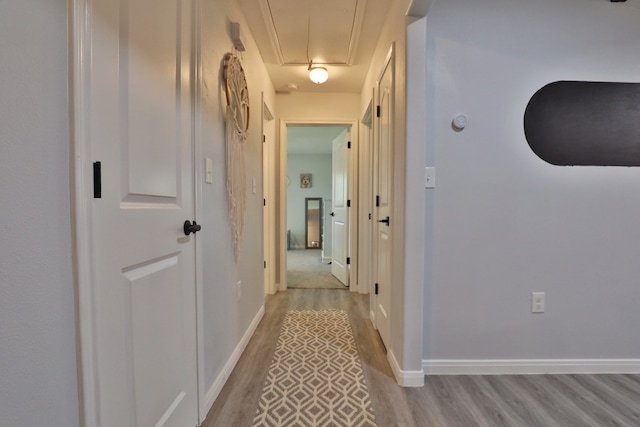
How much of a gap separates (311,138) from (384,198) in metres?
3.49

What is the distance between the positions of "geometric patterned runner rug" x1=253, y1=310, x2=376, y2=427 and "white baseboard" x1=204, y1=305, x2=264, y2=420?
230mm

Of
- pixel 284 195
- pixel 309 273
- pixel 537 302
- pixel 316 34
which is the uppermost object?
pixel 316 34

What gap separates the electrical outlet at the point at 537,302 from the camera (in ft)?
5.82

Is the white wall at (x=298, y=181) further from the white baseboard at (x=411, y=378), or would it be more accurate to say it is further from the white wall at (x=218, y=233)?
the white baseboard at (x=411, y=378)

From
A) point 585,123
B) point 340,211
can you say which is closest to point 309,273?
point 340,211

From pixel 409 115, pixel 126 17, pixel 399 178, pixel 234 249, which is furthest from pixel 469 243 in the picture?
pixel 126 17

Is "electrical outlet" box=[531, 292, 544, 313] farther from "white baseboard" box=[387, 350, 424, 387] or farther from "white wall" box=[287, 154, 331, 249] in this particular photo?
"white wall" box=[287, 154, 331, 249]

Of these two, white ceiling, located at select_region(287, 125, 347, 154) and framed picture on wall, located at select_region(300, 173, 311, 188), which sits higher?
white ceiling, located at select_region(287, 125, 347, 154)

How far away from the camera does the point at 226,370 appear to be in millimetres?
1697

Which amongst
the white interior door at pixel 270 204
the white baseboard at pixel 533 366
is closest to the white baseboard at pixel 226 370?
the white interior door at pixel 270 204

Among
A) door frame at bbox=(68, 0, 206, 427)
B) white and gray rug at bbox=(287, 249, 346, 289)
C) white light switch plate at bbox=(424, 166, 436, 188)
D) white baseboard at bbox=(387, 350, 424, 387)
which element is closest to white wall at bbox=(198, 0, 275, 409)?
door frame at bbox=(68, 0, 206, 427)

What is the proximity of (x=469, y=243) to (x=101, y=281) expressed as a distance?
69.2 inches

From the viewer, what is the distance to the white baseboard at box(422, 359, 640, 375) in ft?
5.80

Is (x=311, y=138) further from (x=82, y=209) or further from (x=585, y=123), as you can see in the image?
(x=82, y=209)
